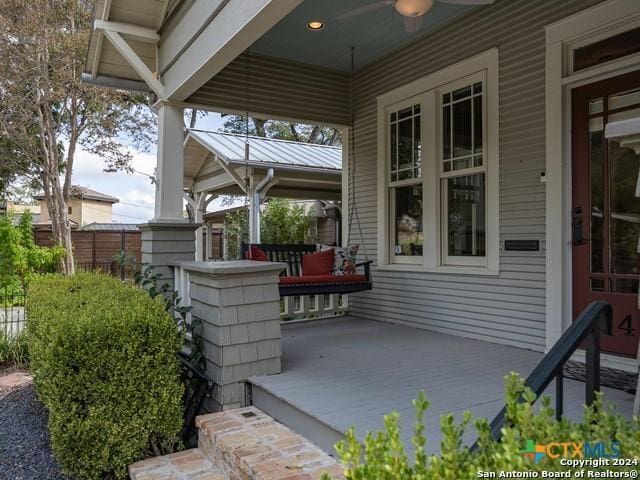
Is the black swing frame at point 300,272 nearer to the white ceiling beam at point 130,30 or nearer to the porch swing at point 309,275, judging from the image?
the porch swing at point 309,275

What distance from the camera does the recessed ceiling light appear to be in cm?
470

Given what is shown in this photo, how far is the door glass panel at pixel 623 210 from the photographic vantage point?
3.22 m

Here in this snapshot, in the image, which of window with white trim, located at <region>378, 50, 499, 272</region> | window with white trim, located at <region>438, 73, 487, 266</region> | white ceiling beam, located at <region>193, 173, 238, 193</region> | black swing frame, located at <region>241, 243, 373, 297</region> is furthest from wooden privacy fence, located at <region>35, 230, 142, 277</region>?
window with white trim, located at <region>438, 73, 487, 266</region>

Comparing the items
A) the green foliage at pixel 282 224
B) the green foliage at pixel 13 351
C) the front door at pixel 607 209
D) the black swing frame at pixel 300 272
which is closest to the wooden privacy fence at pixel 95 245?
the green foliage at pixel 282 224

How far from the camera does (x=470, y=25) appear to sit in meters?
4.48

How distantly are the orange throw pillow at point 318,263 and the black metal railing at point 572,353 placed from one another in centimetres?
365

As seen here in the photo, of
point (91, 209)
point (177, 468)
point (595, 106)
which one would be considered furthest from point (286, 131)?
point (177, 468)

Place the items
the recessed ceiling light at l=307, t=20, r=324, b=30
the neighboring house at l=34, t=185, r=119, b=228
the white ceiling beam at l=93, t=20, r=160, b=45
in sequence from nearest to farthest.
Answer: the white ceiling beam at l=93, t=20, r=160, b=45, the recessed ceiling light at l=307, t=20, r=324, b=30, the neighboring house at l=34, t=185, r=119, b=228

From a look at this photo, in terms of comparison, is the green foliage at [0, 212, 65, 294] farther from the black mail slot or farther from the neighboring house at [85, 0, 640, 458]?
the black mail slot

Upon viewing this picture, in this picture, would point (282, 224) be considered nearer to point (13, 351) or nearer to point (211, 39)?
point (13, 351)

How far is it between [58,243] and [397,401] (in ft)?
35.6

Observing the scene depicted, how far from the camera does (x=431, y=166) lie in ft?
16.0

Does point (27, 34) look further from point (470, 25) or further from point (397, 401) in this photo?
point (397, 401)

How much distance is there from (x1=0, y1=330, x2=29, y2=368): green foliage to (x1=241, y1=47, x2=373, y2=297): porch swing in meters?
2.75
